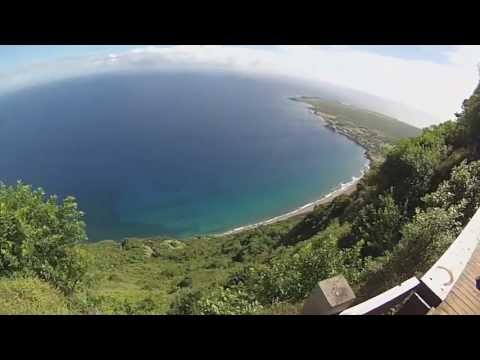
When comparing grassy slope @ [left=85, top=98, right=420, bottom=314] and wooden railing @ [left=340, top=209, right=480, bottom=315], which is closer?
wooden railing @ [left=340, top=209, right=480, bottom=315]

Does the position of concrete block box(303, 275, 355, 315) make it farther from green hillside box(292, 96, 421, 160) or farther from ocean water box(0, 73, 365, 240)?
green hillside box(292, 96, 421, 160)

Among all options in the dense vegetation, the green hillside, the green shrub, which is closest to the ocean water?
the green hillside

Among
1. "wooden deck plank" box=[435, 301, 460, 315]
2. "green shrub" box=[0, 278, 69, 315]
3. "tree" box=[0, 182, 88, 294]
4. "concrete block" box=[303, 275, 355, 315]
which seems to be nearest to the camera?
"wooden deck plank" box=[435, 301, 460, 315]

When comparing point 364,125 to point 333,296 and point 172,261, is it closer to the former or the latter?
point 172,261

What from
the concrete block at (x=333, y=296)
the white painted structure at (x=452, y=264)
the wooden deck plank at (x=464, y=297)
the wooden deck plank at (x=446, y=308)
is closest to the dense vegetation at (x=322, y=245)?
the white painted structure at (x=452, y=264)

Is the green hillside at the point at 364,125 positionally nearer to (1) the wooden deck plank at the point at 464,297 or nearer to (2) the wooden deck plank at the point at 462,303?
(1) the wooden deck plank at the point at 464,297
